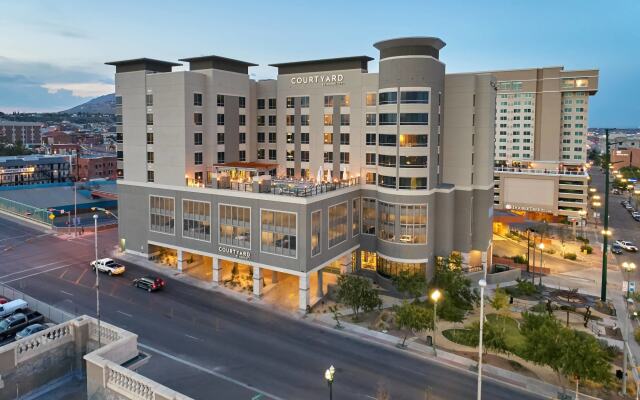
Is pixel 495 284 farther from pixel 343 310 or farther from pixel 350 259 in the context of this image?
pixel 343 310

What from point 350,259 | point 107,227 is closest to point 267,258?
point 350,259

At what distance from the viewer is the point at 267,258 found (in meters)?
52.8

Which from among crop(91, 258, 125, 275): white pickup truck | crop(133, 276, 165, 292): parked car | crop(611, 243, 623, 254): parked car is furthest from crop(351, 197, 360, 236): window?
crop(611, 243, 623, 254): parked car

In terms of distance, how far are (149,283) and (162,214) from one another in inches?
467

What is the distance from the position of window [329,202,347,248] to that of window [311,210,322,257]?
2.88 metres

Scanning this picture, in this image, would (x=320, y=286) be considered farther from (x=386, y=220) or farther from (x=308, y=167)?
(x=308, y=167)

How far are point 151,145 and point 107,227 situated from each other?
98.5ft

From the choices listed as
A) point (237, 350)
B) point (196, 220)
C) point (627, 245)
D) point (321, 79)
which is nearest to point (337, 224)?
point (196, 220)

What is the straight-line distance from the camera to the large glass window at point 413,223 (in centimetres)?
5697

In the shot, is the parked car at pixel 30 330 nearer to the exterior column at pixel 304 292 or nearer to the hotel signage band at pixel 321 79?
the exterior column at pixel 304 292

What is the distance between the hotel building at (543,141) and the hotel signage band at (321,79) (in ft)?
186

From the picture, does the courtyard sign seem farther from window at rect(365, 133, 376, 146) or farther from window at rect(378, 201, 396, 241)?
window at rect(365, 133, 376, 146)

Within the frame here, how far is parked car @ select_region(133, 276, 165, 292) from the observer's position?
5350cm

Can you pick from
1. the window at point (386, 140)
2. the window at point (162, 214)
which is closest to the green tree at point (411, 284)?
the window at point (386, 140)
